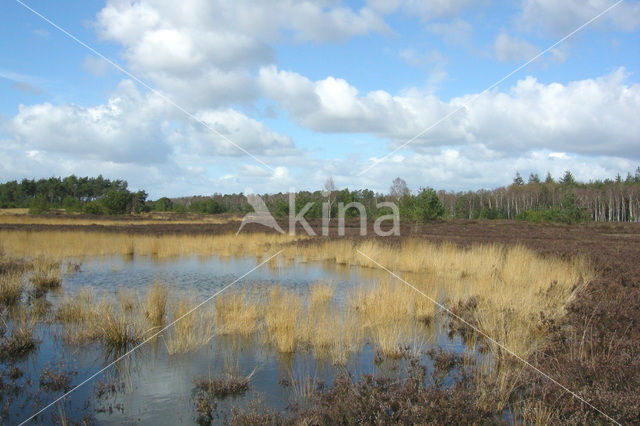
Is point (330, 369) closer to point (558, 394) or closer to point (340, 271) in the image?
point (558, 394)

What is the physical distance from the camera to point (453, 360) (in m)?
7.12

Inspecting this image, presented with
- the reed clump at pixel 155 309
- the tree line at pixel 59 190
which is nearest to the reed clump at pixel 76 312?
the reed clump at pixel 155 309

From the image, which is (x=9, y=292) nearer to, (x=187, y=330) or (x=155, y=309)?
(x=155, y=309)

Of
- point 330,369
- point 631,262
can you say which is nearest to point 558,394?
point 330,369

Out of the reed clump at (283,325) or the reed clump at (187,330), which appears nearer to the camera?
the reed clump at (187,330)

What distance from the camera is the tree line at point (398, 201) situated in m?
48.3

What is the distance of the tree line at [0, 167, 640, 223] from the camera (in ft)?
159

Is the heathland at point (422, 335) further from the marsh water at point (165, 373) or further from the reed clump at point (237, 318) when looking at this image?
the marsh water at point (165, 373)

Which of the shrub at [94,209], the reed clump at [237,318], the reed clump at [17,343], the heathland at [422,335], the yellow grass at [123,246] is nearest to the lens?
the heathland at [422,335]

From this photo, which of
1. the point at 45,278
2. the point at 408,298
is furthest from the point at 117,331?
the point at 45,278

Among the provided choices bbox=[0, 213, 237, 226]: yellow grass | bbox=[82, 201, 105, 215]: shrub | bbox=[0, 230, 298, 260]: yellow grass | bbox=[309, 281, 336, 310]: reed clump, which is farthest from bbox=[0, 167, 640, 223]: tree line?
bbox=[309, 281, 336, 310]: reed clump

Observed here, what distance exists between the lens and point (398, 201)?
48.6 metres

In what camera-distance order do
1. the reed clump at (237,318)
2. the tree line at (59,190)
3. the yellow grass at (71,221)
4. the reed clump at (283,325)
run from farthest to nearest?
the tree line at (59,190) → the yellow grass at (71,221) → the reed clump at (237,318) → the reed clump at (283,325)

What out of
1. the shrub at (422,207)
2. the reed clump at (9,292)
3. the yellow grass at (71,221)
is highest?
the shrub at (422,207)
